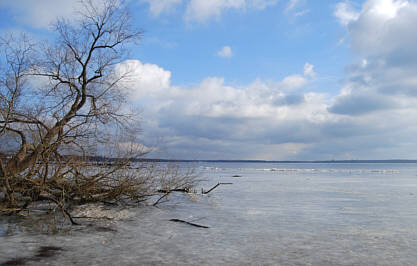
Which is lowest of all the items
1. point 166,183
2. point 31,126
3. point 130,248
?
point 130,248

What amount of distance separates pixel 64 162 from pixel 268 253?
25.9ft

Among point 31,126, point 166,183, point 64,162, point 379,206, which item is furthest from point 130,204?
point 379,206

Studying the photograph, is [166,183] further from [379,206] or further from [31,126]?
[379,206]

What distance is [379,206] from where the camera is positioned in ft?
44.6

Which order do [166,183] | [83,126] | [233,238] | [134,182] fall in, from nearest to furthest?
[233,238] < [83,126] < [134,182] < [166,183]

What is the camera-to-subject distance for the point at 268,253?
6.68 metres

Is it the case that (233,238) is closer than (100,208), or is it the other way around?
(233,238)

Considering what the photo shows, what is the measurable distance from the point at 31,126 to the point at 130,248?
6268mm

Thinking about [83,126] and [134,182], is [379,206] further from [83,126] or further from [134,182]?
[83,126]

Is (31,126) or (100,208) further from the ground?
(31,126)

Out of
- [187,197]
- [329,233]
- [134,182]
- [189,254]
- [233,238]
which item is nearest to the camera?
[189,254]

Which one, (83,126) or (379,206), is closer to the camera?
(83,126)

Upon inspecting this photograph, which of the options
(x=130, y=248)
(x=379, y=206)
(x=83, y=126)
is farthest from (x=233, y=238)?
(x=379, y=206)

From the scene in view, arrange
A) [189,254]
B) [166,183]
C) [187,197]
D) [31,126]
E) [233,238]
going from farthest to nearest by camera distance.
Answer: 1. [187,197]
2. [166,183]
3. [31,126]
4. [233,238]
5. [189,254]
